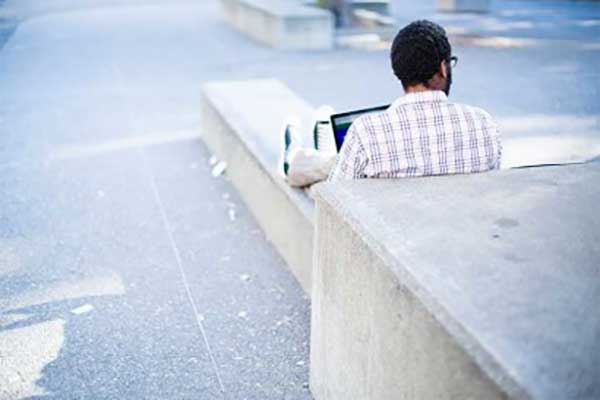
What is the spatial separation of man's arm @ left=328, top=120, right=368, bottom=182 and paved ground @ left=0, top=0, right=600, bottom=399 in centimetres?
113

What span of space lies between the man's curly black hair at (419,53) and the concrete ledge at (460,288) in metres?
0.46

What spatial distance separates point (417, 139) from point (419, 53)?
365 mm

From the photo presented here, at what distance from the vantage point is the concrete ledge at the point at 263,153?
4.60 meters

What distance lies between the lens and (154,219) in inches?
229

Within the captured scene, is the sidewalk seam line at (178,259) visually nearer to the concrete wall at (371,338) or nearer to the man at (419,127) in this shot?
the concrete wall at (371,338)

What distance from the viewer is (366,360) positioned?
273 centimetres

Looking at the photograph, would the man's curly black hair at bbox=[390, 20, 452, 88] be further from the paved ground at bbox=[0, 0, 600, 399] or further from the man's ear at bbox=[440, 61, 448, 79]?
the paved ground at bbox=[0, 0, 600, 399]

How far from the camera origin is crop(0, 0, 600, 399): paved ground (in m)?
3.77

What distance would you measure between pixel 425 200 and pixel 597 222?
0.65 metres

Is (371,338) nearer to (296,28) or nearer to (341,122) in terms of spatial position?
(341,122)

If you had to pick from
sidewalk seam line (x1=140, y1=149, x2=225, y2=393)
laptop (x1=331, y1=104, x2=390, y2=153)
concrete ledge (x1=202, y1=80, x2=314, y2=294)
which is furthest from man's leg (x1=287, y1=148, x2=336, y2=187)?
sidewalk seam line (x1=140, y1=149, x2=225, y2=393)

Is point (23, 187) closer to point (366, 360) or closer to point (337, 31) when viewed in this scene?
point (366, 360)

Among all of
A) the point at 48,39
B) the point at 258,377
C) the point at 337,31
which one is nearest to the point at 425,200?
the point at 258,377

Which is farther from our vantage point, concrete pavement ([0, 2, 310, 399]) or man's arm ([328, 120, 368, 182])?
concrete pavement ([0, 2, 310, 399])
